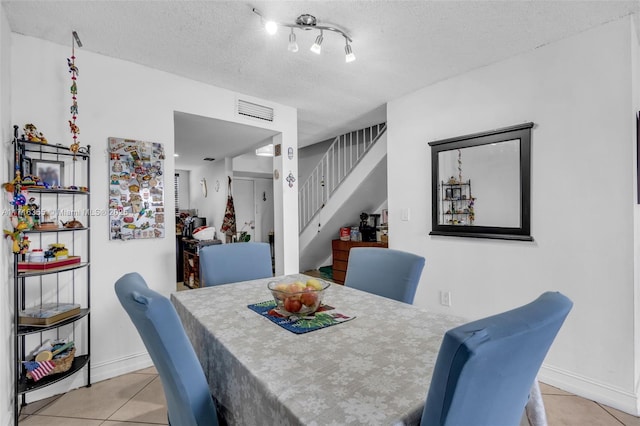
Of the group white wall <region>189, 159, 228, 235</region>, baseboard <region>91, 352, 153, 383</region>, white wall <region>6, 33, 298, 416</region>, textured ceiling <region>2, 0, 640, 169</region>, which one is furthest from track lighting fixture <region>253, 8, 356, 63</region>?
white wall <region>189, 159, 228, 235</region>

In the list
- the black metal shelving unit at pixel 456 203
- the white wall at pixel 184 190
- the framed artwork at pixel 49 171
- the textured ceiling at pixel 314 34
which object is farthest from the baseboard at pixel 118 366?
the white wall at pixel 184 190

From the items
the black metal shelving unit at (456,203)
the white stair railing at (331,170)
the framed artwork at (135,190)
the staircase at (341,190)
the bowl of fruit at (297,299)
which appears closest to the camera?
the bowl of fruit at (297,299)

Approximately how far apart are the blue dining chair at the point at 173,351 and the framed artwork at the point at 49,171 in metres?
1.63

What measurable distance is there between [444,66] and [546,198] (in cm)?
131

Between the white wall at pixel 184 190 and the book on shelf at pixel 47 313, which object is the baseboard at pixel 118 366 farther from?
the white wall at pixel 184 190

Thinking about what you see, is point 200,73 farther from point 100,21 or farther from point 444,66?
point 444,66

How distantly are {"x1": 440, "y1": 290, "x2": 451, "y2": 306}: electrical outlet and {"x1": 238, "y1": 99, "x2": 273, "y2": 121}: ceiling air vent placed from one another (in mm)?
2482

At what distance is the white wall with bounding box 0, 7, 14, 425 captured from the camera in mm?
1647

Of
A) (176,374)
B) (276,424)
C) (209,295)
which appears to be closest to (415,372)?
(276,424)

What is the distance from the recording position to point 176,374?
863 millimetres

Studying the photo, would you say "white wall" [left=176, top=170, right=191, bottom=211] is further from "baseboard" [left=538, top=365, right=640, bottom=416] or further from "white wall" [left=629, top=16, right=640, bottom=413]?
"white wall" [left=629, top=16, right=640, bottom=413]

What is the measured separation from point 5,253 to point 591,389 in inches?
143

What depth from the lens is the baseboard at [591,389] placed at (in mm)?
1844

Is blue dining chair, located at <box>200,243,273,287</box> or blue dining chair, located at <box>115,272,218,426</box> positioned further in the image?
blue dining chair, located at <box>200,243,273,287</box>
